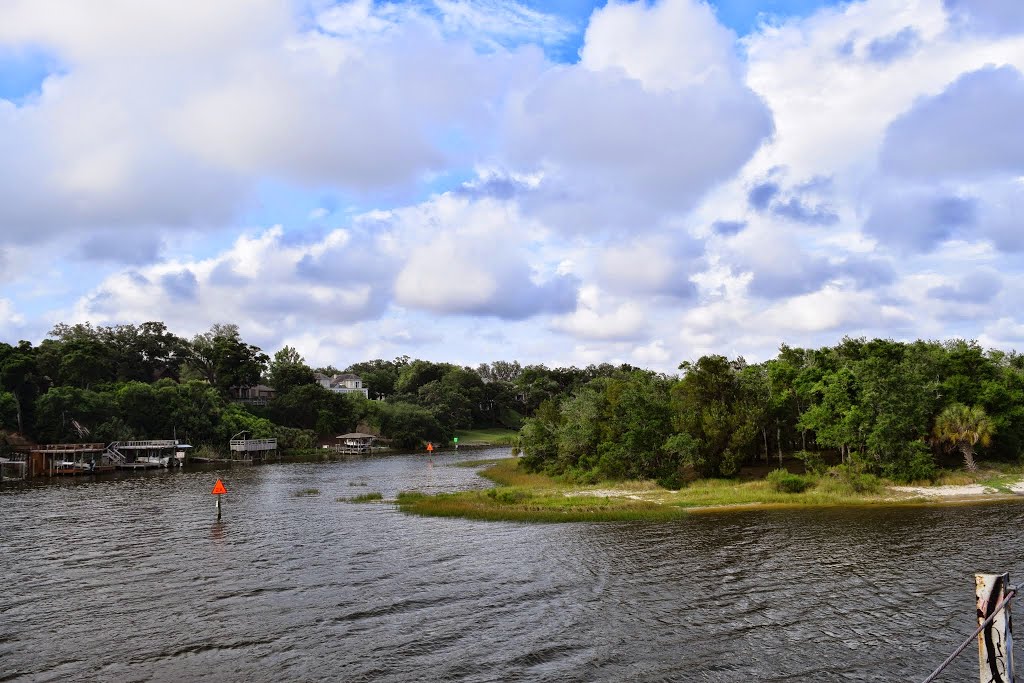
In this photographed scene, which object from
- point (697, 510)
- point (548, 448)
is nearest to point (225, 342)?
point (548, 448)

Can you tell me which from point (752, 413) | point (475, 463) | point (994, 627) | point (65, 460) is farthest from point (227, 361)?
point (994, 627)

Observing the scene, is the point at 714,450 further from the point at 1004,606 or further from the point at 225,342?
the point at 225,342

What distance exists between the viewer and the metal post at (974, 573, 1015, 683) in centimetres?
1035

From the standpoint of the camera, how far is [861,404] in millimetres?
55688

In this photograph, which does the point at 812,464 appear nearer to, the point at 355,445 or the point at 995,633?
the point at 995,633

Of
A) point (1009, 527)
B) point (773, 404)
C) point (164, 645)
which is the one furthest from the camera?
point (773, 404)

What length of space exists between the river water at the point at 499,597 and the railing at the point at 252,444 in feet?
227

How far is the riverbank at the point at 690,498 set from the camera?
4688 centimetres

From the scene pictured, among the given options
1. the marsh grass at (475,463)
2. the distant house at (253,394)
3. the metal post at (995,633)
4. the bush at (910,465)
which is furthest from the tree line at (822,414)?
the distant house at (253,394)

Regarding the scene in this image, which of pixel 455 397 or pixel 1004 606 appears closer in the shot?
pixel 1004 606

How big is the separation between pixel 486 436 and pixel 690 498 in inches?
5064

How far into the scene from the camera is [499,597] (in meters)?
27.7

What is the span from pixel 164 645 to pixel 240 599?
5429 mm

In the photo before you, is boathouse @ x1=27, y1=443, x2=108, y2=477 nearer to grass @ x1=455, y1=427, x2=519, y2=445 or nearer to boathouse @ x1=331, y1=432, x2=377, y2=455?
boathouse @ x1=331, y1=432, x2=377, y2=455
